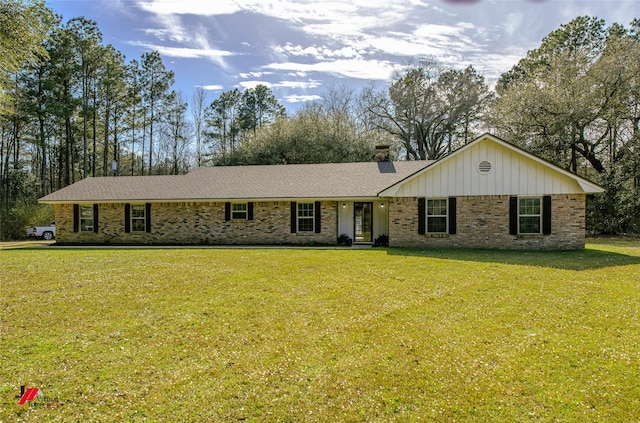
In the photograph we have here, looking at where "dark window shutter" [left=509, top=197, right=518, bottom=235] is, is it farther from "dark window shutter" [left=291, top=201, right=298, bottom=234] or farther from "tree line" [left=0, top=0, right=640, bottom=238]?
"tree line" [left=0, top=0, right=640, bottom=238]

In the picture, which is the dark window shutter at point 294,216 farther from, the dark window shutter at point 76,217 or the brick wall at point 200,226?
the dark window shutter at point 76,217

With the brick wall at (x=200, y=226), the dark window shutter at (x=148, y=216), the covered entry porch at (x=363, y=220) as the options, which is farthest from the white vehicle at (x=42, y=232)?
the covered entry porch at (x=363, y=220)

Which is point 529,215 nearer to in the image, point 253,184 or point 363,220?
point 363,220

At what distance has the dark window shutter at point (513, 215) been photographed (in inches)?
586

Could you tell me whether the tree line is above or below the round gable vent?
above

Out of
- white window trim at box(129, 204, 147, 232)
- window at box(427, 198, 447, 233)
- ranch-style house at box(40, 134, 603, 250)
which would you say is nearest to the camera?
ranch-style house at box(40, 134, 603, 250)

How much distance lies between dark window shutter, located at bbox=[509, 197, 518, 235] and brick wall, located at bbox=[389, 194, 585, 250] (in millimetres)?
131

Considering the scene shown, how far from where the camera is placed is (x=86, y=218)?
19.9 meters

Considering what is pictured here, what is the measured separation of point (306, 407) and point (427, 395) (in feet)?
3.82

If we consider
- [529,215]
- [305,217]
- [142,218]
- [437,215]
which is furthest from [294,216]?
[529,215]

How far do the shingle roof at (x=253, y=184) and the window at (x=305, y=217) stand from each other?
0.72 m

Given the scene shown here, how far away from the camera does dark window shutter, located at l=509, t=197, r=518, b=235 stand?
14.9 meters

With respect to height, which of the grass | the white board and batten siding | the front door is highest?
the white board and batten siding

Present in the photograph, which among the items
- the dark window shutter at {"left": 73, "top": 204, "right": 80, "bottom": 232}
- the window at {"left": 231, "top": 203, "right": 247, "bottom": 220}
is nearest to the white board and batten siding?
the window at {"left": 231, "top": 203, "right": 247, "bottom": 220}
